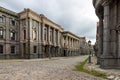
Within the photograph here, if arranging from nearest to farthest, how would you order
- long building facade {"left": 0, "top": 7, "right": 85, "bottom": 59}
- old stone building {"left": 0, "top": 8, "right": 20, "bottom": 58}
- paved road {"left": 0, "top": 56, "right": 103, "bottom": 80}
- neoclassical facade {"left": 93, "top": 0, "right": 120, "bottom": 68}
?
paved road {"left": 0, "top": 56, "right": 103, "bottom": 80} → neoclassical facade {"left": 93, "top": 0, "right": 120, "bottom": 68} → old stone building {"left": 0, "top": 8, "right": 20, "bottom": 58} → long building facade {"left": 0, "top": 7, "right": 85, "bottom": 59}

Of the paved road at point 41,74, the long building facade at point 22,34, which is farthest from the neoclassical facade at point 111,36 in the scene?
the long building facade at point 22,34

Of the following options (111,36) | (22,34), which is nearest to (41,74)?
(111,36)

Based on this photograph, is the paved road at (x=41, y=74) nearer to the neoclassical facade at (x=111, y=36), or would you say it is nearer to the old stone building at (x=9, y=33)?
the neoclassical facade at (x=111, y=36)

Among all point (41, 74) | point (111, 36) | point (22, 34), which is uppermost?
point (22, 34)

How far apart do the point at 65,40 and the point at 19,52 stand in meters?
33.8

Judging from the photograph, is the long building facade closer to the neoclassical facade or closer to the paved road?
the paved road

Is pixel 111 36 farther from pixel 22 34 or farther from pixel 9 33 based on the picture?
pixel 22 34

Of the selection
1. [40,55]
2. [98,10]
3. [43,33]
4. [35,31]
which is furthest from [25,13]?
[98,10]

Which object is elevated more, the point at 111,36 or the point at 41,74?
the point at 111,36

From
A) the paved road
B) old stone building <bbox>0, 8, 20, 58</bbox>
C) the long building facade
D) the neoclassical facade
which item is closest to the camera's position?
the paved road

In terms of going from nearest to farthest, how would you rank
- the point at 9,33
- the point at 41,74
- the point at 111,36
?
the point at 41,74 → the point at 111,36 → the point at 9,33

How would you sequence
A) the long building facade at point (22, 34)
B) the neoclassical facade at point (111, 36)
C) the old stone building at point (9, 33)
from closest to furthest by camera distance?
1. the neoclassical facade at point (111, 36)
2. the old stone building at point (9, 33)
3. the long building facade at point (22, 34)

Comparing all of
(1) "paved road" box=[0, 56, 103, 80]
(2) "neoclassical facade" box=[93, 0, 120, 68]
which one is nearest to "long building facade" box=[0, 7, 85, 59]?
(1) "paved road" box=[0, 56, 103, 80]

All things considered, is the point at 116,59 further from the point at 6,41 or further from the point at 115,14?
the point at 6,41
